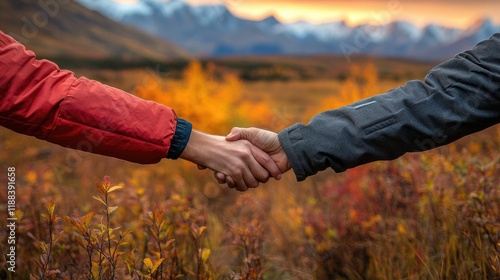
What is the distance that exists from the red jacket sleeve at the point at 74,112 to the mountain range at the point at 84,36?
8312 cm

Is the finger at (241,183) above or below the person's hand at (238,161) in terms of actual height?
below

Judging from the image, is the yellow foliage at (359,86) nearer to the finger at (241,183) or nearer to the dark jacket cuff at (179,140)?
the finger at (241,183)

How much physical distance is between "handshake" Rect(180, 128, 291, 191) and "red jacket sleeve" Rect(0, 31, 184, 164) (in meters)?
0.44

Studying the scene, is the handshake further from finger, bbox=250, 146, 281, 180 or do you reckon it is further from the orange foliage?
the orange foliage

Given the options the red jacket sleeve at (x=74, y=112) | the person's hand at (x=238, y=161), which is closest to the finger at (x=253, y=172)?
the person's hand at (x=238, y=161)

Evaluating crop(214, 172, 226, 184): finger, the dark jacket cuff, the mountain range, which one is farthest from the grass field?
the mountain range

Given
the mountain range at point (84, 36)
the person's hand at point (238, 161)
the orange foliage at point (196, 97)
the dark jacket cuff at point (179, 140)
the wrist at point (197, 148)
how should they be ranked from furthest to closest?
1. the mountain range at point (84, 36)
2. the orange foliage at point (196, 97)
3. the person's hand at point (238, 161)
4. the wrist at point (197, 148)
5. the dark jacket cuff at point (179, 140)

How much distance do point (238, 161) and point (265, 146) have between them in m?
0.17

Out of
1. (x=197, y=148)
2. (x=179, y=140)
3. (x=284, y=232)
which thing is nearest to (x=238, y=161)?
(x=197, y=148)

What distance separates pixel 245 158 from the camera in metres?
2.43

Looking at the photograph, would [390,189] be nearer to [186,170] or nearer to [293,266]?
[293,266]

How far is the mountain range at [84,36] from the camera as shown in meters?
92.6

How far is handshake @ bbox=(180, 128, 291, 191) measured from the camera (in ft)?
7.82

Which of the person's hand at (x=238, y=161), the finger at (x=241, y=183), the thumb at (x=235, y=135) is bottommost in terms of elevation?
the finger at (x=241, y=183)
